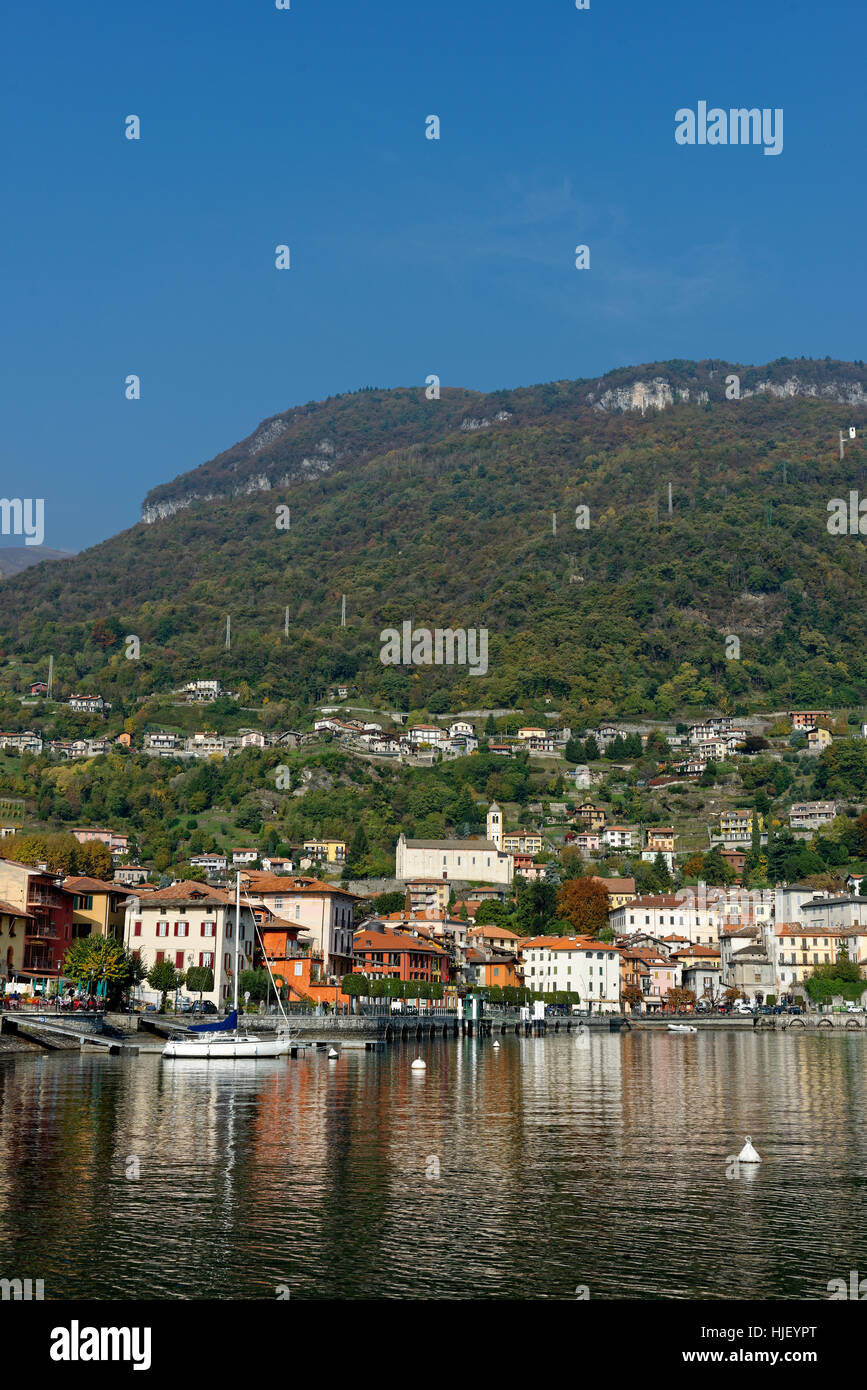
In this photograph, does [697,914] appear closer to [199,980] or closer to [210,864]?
[210,864]

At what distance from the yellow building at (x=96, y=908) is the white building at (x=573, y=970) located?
69.0 m

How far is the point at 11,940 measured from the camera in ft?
283

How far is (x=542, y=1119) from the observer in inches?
1811

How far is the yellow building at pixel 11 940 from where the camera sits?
84812 millimetres

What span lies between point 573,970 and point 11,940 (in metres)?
88.8

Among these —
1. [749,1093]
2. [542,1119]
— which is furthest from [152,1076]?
[749,1093]

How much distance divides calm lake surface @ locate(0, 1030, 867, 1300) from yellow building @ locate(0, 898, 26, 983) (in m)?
27.9

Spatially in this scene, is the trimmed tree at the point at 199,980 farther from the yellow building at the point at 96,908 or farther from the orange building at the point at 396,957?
the orange building at the point at 396,957

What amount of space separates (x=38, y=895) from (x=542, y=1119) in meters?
54.3

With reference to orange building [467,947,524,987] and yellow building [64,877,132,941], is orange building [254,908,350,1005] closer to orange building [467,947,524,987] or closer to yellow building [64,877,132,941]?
yellow building [64,877,132,941]

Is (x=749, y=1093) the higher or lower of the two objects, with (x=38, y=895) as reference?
lower

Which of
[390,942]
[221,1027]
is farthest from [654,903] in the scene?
[221,1027]
